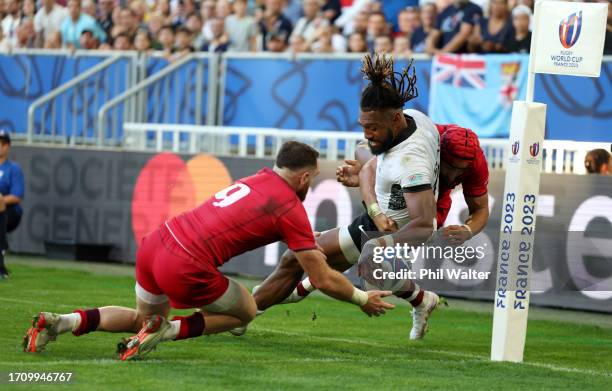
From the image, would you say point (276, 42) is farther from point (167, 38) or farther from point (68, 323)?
point (68, 323)

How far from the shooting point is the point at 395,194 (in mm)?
10117

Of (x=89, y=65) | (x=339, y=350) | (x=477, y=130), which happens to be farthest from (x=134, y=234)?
(x=339, y=350)

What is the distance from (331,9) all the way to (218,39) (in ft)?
5.67

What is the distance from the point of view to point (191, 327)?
29.7 ft

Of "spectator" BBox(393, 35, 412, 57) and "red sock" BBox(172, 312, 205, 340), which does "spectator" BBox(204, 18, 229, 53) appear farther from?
"red sock" BBox(172, 312, 205, 340)

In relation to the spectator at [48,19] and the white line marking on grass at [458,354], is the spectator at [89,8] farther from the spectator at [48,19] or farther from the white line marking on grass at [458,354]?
the white line marking on grass at [458,354]

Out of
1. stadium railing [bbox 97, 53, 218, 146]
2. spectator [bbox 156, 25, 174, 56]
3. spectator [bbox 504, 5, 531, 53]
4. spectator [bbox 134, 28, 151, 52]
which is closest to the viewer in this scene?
spectator [bbox 504, 5, 531, 53]

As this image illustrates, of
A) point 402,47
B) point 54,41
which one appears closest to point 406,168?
point 402,47

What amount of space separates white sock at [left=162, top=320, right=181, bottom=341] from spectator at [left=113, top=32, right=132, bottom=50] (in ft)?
38.8

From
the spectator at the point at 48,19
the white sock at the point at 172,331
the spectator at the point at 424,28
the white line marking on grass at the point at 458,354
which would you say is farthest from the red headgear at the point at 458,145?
the spectator at the point at 48,19

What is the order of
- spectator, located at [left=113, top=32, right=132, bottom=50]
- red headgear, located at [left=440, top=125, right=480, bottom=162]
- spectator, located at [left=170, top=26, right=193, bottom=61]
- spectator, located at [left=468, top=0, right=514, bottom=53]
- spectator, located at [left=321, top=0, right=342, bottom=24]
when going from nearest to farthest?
red headgear, located at [left=440, top=125, right=480, bottom=162] < spectator, located at [left=468, top=0, right=514, bottom=53] < spectator, located at [left=321, top=0, right=342, bottom=24] < spectator, located at [left=170, top=26, right=193, bottom=61] < spectator, located at [left=113, top=32, right=132, bottom=50]

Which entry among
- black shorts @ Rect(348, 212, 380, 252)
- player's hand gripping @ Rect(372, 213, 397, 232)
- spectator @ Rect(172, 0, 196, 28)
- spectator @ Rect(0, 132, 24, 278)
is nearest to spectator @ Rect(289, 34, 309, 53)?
spectator @ Rect(172, 0, 196, 28)

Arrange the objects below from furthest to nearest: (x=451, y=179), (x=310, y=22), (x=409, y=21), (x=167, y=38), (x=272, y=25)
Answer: (x=167, y=38), (x=272, y=25), (x=310, y=22), (x=409, y=21), (x=451, y=179)

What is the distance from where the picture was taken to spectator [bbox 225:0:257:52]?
63.2 feet
